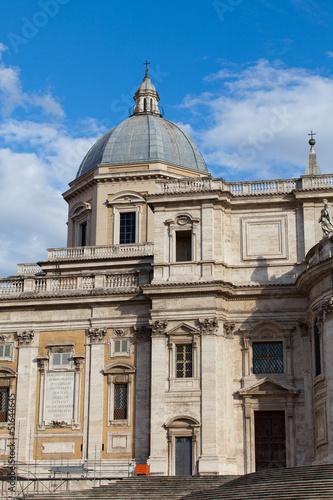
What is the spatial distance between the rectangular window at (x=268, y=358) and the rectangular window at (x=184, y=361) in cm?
289

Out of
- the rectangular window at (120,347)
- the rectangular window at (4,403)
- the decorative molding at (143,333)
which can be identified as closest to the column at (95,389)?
the rectangular window at (120,347)

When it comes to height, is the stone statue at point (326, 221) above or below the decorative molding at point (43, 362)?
above

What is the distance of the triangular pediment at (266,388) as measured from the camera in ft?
122

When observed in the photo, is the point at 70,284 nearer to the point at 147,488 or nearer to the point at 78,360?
the point at 78,360

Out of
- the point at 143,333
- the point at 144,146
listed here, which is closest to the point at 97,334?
the point at 143,333

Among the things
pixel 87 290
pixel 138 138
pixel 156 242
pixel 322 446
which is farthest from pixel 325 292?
pixel 138 138

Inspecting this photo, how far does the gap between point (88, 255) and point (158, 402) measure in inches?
434

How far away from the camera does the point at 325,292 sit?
115 feet

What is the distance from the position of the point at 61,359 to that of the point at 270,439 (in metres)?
10.3

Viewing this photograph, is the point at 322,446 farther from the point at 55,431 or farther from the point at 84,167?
the point at 84,167

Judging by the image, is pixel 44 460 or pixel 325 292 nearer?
pixel 325 292

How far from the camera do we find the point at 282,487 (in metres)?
26.6

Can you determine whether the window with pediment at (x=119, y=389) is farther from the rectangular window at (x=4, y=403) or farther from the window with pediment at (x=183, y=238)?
the window with pediment at (x=183, y=238)

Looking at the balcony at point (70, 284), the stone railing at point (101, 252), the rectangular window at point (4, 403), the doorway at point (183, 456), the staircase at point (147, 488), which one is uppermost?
the stone railing at point (101, 252)
